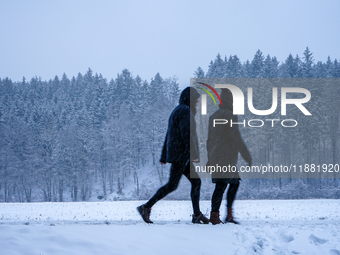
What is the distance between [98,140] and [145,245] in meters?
50.6

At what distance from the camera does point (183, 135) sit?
4801 mm

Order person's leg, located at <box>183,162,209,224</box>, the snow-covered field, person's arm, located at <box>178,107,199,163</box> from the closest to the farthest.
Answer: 1. the snow-covered field
2. person's arm, located at <box>178,107,199,163</box>
3. person's leg, located at <box>183,162,209,224</box>

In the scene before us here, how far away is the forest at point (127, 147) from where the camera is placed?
3891 cm

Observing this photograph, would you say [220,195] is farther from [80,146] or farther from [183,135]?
[80,146]

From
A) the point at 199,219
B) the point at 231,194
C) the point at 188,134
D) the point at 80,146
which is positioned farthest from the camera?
the point at 80,146

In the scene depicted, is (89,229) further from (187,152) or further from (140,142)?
(140,142)

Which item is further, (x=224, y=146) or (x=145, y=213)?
(x=224, y=146)


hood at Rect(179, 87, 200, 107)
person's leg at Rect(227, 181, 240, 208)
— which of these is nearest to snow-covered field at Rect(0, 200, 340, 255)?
person's leg at Rect(227, 181, 240, 208)

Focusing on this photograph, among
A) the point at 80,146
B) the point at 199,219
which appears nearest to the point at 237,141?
the point at 199,219

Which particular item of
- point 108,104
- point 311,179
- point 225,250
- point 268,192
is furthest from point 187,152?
point 108,104

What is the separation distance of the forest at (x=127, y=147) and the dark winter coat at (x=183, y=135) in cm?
2600

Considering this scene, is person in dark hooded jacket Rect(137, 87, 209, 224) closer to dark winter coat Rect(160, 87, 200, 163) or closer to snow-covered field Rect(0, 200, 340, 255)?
dark winter coat Rect(160, 87, 200, 163)

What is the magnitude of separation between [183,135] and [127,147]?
41651mm

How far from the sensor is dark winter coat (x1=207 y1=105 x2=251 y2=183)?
16.8 feet
